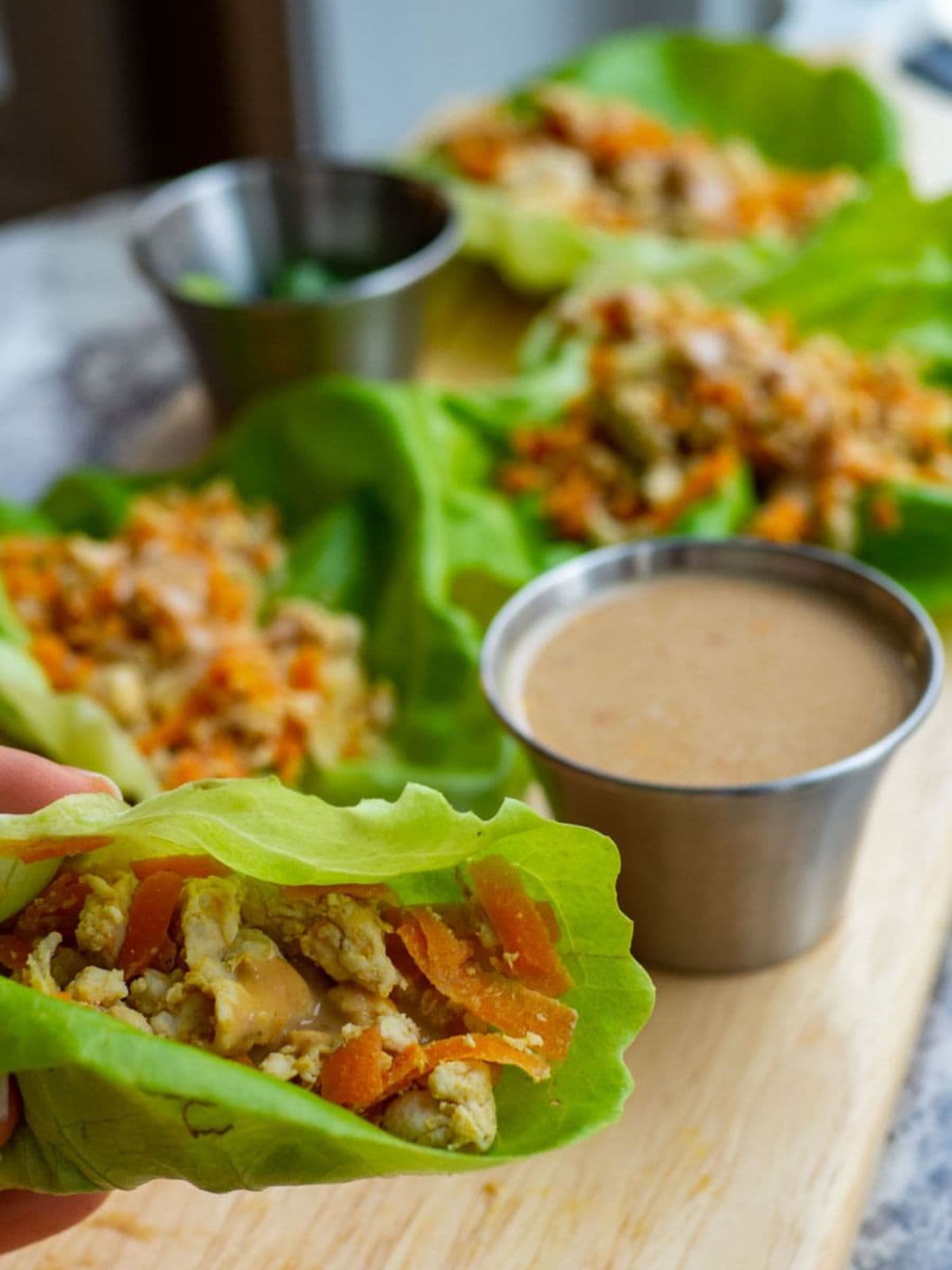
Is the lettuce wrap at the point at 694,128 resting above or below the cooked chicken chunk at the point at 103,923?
below

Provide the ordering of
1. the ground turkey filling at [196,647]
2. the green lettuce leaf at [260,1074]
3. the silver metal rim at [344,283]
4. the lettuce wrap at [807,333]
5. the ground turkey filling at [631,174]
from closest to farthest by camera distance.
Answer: the green lettuce leaf at [260,1074]
the ground turkey filling at [196,647]
the lettuce wrap at [807,333]
the silver metal rim at [344,283]
the ground turkey filling at [631,174]

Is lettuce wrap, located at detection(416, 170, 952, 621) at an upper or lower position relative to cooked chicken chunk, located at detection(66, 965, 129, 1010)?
lower

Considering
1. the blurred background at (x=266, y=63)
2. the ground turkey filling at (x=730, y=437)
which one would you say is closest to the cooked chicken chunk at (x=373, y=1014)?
the ground turkey filling at (x=730, y=437)

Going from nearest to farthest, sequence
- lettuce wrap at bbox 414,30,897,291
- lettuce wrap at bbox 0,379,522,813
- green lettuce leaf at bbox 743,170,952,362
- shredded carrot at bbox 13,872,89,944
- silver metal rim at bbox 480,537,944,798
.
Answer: shredded carrot at bbox 13,872,89,944, silver metal rim at bbox 480,537,944,798, lettuce wrap at bbox 0,379,522,813, green lettuce leaf at bbox 743,170,952,362, lettuce wrap at bbox 414,30,897,291

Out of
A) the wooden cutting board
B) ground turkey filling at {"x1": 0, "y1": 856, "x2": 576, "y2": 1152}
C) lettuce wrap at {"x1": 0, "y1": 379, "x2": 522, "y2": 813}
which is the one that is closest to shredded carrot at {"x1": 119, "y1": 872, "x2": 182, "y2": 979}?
ground turkey filling at {"x1": 0, "y1": 856, "x2": 576, "y2": 1152}

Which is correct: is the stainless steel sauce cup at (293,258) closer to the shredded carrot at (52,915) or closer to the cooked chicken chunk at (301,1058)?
the shredded carrot at (52,915)

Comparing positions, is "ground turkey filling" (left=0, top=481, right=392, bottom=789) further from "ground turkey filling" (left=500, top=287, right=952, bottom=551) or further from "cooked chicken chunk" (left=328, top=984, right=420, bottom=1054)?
"cooked chicken chunk" (left=328, top=984, right=420, bottom=1054)
